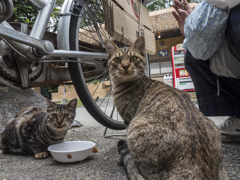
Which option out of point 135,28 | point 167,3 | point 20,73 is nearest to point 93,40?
point 135,28

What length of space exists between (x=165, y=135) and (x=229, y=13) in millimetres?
894

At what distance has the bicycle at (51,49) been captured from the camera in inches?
54.4

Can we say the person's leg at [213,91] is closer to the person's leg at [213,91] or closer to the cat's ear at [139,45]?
the person's leg at [213,91]

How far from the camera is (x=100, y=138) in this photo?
239 cm

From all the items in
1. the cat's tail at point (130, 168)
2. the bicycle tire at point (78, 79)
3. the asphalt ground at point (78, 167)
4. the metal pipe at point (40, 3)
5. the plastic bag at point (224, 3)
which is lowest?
the asphalt ground at point (78, 167)

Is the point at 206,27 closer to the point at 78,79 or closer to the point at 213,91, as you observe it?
the point at 213,91

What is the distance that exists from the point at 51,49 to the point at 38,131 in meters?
0.83

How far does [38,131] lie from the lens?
176 centimetres

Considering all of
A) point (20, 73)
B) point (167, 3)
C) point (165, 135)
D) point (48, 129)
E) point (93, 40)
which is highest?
point (167, 3)

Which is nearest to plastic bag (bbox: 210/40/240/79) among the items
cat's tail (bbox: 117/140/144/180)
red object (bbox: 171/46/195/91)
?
cat's tail (bbox: 117/140/144/180)

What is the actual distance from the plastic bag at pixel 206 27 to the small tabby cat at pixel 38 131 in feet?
4.32

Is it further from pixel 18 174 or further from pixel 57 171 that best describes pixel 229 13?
pixel 18 174

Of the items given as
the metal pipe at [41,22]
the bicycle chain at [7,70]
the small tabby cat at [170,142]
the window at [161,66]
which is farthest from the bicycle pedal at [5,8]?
the window at [161,66]

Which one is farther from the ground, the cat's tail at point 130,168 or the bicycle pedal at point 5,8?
the bicycle pedal at point 5,8
